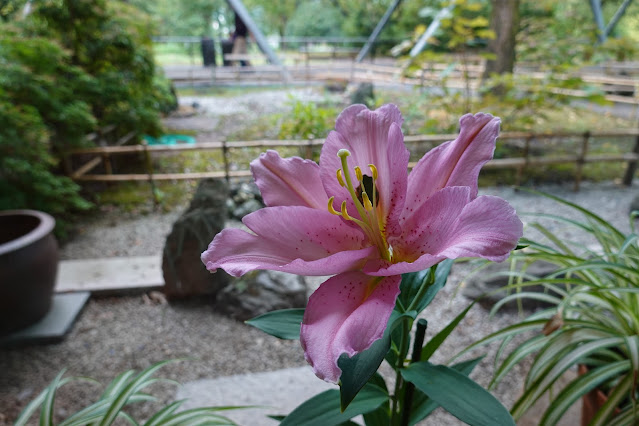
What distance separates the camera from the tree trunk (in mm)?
4609

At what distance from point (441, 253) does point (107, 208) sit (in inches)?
136

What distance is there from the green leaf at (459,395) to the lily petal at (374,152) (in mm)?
159

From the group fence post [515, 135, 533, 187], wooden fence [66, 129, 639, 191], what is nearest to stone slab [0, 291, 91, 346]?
wooden fence [66, 129, 639, 191]

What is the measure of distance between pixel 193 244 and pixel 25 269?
688mm

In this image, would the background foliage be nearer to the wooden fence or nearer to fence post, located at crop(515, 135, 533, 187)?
the wooden fence

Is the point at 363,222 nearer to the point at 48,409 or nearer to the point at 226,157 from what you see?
the point at 48,409

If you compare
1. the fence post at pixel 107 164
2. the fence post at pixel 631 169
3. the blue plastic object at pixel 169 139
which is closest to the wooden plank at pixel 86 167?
the fence post at pixel 107 164

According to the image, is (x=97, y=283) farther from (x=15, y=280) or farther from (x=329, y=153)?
(x=329, y=153)

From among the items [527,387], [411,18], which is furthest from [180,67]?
[527,387]

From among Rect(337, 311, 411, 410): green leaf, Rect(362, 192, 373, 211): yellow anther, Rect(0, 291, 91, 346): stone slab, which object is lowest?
Rect(0, 291, 91, 346): stone slab

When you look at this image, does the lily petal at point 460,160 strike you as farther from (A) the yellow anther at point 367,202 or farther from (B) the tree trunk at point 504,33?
(B) the tree trunk at point 504,33

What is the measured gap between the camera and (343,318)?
35cm

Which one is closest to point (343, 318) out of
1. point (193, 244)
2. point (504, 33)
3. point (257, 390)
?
point (257, 390)

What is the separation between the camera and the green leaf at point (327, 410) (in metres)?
0.46
